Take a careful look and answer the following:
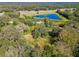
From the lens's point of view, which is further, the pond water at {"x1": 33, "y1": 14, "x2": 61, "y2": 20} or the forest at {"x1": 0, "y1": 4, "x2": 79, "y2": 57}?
the pond water at {"x1": 33, "y1": 14, "x2": 61, "y2": 20}

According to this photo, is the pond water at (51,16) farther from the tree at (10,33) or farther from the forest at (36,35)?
the tree at (10,33)

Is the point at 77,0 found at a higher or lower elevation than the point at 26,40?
higher

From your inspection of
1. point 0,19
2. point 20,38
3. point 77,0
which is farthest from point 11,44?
point 77,0

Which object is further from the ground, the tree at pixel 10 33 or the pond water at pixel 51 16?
the pond water at pixel 51 16

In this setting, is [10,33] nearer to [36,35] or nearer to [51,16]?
[36,35]

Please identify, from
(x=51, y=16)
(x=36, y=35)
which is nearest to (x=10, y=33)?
(x=36, y=35)

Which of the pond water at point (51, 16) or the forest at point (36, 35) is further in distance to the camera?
the pond water at point (51, 16)

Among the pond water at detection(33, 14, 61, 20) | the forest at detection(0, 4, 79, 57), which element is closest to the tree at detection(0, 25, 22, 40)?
the forest at detection(0, 4, 79, 57)

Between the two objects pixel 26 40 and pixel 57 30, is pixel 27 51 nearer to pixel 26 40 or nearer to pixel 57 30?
pixel 26 40

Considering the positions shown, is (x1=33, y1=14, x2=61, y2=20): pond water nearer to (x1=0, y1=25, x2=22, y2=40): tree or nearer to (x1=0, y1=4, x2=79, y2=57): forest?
(x1=0, y1=4, x2=79, y2=57): forest

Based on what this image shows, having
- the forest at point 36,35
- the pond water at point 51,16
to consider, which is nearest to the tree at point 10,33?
the forest at point 36,35

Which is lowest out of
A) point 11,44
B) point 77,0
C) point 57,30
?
point 11,44
